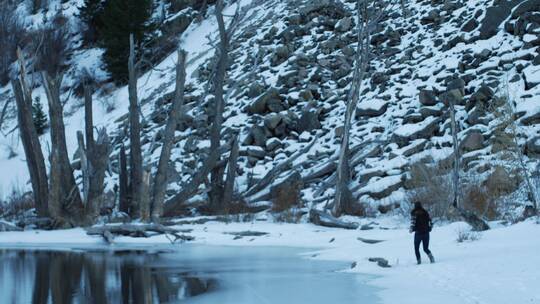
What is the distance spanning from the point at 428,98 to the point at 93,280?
67.8 ft

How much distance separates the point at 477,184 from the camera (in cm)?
2194

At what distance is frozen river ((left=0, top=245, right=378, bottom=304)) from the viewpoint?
413 inches

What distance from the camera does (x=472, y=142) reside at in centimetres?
2528

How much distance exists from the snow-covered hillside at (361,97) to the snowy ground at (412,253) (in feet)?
12.7

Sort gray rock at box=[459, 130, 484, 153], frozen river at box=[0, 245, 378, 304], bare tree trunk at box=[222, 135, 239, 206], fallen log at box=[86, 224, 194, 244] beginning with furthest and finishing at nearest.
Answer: bare tree trunk at box=[222, 135, 239, 206] → gray rock at box=[459, 130, 484, 153] → fallen log at box=[86, 224, 194, 244] → frozen river at box=[0, 245, 378, 304]

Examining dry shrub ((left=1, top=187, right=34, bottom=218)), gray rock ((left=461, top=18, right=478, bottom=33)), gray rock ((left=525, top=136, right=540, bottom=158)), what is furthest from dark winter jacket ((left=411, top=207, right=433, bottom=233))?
gray rock ((left=461, top=18, right=478, bottom=33))

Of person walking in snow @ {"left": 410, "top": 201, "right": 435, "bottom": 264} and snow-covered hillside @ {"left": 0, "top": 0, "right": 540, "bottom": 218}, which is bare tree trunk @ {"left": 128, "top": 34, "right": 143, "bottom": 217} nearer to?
snow-covered hillside @ {"left": 0, "top": 0, "right": 540, "bottom": 218}

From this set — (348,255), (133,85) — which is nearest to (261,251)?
(348,255)

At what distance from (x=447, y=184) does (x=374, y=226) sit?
265 cm

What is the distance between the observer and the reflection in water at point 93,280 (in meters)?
10.6

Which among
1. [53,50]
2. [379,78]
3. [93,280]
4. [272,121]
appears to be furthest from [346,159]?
[53,50]

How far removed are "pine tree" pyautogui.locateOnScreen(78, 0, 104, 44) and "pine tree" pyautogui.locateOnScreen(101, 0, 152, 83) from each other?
159 inches

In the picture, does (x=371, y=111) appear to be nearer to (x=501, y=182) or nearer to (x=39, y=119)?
(x=501, y=182)

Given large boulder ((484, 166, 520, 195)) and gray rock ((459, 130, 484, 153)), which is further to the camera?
gray rock ((459, 130, 484, 153))
